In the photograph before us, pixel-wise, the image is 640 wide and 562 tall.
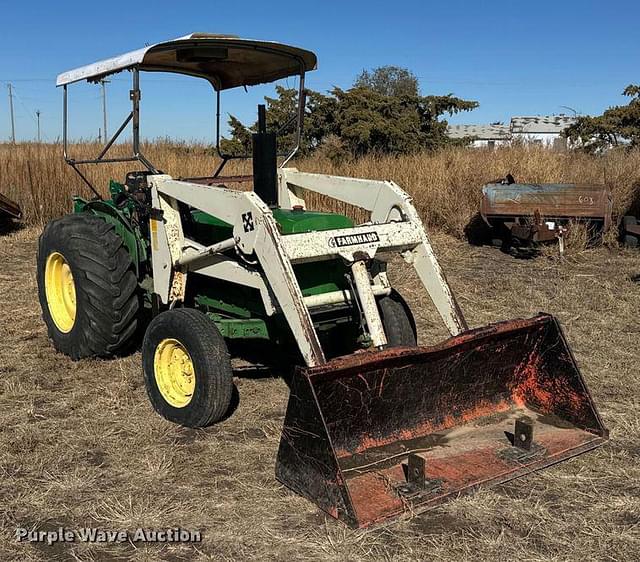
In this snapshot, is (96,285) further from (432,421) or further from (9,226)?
(9,226)

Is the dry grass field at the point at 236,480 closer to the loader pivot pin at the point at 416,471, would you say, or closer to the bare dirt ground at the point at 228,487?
the bare dirt ground at the point at 228,487

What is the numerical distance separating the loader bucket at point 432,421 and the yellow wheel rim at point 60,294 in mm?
2890

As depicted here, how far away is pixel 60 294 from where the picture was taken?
18.4 ft

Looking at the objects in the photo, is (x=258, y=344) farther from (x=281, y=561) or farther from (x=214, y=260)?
(x=281, y=561)

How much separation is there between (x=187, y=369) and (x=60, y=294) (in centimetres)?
199

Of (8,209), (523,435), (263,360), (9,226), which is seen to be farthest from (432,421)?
(9,226)

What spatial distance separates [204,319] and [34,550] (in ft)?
4.95

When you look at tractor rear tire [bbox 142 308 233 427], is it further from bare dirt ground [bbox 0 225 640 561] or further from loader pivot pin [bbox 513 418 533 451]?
loader pivot pin [bbox 513 418 533 451]

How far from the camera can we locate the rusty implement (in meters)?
11.3

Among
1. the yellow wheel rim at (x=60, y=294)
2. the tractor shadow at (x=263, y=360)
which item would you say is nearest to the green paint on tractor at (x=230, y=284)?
the tractor shadow at (x=263, y=360)

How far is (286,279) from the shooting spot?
11.7 feet

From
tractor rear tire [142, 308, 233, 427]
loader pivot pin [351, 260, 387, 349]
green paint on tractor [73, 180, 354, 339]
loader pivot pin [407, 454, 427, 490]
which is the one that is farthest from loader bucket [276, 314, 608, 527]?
green paint on tractor [73, 180, 354, 339]

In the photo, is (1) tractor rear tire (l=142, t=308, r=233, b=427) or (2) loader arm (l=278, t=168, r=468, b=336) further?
(2) loader arm (l=278, t=168, r=468, b=336)

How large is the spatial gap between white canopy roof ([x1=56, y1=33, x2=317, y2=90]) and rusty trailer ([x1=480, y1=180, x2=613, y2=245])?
5.51 m
